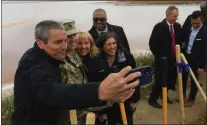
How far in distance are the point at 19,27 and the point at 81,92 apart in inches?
491

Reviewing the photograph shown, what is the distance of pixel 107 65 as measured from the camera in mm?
2895

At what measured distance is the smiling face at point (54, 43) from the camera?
1.78 meters

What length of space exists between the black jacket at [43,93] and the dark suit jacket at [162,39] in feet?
10.1

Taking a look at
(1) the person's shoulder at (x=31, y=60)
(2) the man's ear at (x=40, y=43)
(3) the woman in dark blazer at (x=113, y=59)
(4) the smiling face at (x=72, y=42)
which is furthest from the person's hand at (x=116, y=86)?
(3) the woman in dark blazer at (x=113, y=59)

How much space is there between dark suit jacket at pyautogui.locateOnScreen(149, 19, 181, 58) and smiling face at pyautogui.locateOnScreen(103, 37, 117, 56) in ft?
5.99

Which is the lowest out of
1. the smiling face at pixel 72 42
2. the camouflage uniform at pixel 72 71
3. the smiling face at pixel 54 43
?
the camouflage uniform at pixel 72 71

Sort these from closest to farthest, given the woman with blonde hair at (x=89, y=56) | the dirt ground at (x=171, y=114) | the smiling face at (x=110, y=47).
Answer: the woman with blonde hair at (x=89, y=56) < the smiling face at (x=110, y=47) < the dirt ground at (x=171, y=114)

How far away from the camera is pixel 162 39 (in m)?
4.64

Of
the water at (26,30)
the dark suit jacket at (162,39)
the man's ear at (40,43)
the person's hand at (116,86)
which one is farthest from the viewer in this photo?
the water at (26,30)

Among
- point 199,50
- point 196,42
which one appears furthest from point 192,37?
point 199,50

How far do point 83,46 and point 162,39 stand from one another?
83.3 inches

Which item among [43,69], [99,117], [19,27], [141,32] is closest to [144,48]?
[141,32]

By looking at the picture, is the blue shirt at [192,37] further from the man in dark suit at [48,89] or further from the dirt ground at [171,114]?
the man in dark suit at [48,89]

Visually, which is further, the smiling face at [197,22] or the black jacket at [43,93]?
the smiling face at [197,22]
